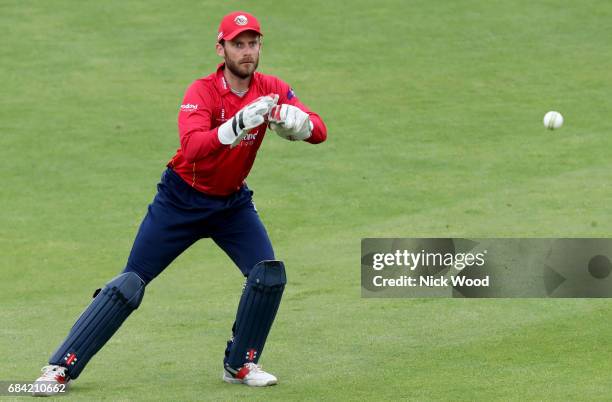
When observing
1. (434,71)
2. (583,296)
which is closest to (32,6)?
(434,71)

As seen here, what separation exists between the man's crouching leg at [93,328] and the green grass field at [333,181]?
0.74 feet

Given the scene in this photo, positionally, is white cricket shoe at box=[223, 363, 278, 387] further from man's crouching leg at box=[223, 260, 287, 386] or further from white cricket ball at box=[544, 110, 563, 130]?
white cricket ball at box=[544, 110, 563, 130]

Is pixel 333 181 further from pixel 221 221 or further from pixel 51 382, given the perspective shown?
pixel 51 382

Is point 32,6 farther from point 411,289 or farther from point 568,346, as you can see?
point 568,346

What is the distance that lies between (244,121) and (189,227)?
111cm

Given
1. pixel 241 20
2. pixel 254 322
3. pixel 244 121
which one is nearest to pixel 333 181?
pixel 254 322

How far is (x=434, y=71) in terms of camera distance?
19.0 meters

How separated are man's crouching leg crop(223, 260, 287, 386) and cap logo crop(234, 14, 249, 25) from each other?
1.49 meters

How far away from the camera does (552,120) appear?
16.1 m

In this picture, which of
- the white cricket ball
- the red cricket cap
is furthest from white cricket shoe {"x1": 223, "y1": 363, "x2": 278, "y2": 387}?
the white cricket ball

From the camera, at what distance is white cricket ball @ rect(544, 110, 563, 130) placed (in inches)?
633

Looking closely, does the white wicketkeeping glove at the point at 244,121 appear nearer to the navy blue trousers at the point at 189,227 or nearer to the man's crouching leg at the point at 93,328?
the navy blue trousers at the point at 189,227

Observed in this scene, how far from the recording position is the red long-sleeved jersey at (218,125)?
24.6ft

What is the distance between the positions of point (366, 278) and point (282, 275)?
2962mm
